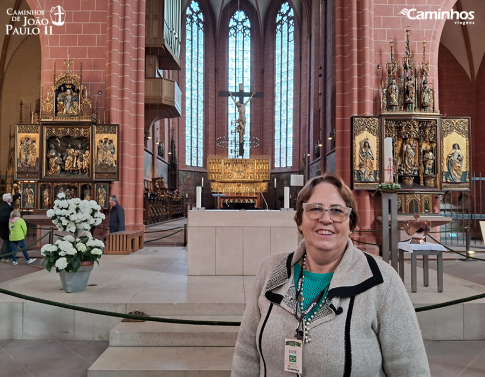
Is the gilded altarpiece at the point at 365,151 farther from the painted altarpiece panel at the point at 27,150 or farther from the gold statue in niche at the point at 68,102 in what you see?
the painted altarpiece panel at the point at 27,150

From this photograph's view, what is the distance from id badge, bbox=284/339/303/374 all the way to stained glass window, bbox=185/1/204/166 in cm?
2411

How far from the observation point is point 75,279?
471 cm

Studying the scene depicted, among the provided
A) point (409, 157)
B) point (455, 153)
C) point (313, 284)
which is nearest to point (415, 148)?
point (409, 157)

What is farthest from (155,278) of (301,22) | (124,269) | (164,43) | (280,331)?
(301,22)

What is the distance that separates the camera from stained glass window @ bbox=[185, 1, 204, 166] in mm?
25328

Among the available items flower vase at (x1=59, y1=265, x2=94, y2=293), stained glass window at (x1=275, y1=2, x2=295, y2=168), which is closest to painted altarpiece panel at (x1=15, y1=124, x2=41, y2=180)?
flower vase at (x1=59, y1=265, x2=94, y2=293)

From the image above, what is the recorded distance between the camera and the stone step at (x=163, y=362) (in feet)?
10.6

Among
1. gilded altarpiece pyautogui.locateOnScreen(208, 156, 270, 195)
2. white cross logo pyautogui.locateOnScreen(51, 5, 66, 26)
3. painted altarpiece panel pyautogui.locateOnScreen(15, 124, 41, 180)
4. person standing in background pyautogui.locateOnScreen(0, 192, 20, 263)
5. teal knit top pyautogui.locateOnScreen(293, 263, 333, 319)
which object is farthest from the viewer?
gilded altarpiece pyautogui.locateOnScreen(208, 156, 270, 195)

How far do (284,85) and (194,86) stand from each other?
5985 mm

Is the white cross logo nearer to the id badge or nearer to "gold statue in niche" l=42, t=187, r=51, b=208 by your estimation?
"gold statue in niche" l=42, t=187, r=51, b=208

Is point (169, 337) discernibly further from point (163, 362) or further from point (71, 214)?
point (71, 214)

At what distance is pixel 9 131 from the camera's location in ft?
52.2

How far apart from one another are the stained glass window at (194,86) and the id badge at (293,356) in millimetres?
24110

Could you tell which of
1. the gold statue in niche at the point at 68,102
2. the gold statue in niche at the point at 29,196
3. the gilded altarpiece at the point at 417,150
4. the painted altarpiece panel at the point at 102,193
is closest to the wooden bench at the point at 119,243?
the painted altarpiece panel at the point at 102,193
